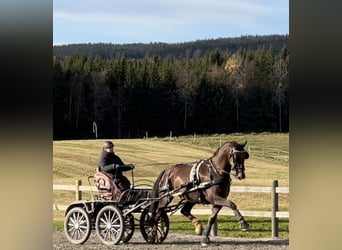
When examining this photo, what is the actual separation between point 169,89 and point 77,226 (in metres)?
1.00

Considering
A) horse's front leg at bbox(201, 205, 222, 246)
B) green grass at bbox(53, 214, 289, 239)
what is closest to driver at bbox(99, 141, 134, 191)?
horse's front leg at bbox(201, 205, 222, 246)

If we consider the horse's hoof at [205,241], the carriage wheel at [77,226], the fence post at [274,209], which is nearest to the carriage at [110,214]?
the carriage wheel at [77,226]

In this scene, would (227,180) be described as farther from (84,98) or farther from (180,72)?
(84,98)

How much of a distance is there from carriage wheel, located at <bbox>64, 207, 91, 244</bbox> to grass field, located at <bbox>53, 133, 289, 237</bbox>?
40 cm

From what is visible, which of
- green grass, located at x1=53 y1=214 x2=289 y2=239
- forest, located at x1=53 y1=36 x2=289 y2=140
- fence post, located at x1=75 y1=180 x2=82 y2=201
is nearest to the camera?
forest, located at x1=53 y1=36 x2=289 y2=140

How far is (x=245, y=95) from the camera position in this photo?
298 cm

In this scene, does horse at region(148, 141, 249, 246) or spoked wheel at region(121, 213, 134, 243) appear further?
spoked wheel at region(121, 213, 134, 243)

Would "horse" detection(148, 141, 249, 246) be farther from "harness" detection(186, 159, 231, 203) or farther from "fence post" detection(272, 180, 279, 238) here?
"fence post" detection(272, 180, 279, 238)

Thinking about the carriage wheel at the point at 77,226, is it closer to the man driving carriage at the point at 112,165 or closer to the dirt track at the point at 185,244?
the dirt track at the point at 185,244

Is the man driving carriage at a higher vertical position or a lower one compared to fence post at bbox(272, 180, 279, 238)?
higher

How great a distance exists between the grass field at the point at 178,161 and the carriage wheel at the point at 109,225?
1.45 ft

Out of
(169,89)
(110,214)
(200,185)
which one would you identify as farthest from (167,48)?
(110,214)

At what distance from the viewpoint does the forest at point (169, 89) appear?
3.01 m

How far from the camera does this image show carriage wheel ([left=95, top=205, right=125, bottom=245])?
11.4 feet
